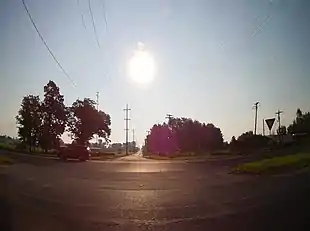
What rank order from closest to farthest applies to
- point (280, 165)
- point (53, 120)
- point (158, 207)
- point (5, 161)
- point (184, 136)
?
point (158, 207) → point (280, 165) → point (5, 161) → point (53, 120) → point (184, 136)

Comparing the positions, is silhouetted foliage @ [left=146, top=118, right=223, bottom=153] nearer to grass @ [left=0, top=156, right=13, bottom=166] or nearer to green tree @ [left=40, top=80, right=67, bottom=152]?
green tree @ [left=40, top=80, right=67, bottom=152]

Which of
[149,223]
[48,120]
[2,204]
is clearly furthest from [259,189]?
[48,120]

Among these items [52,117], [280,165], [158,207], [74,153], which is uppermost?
[52,117]

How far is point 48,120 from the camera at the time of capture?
5050 cm

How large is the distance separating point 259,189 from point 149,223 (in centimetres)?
646

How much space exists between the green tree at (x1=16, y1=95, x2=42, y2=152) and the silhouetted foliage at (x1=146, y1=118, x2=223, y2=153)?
3608cm

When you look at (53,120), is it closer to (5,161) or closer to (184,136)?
(5,161)

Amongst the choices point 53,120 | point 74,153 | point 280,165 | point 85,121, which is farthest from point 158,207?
point 85,121

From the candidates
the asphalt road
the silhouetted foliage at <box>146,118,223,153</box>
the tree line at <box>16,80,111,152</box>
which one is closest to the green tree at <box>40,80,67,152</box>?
the tree line at <box>16,80,111,152</box>

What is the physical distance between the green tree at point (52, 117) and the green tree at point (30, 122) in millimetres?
1329

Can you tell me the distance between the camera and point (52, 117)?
54.7 meters

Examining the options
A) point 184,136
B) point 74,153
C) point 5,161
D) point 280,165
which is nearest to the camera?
point 280,165

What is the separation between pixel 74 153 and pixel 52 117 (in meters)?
12.3

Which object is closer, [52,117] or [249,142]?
[249,142]
